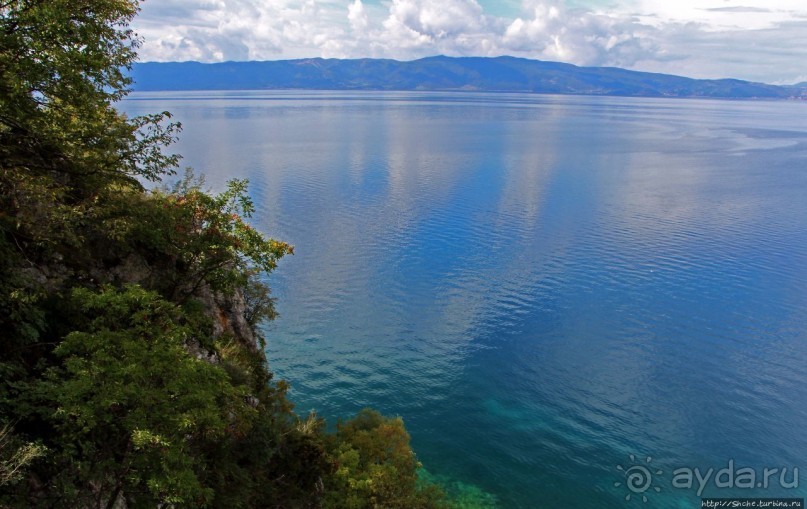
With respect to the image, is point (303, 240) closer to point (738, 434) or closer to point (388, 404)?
point (388, 404)

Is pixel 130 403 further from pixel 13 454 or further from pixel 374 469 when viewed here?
pixel 374 469

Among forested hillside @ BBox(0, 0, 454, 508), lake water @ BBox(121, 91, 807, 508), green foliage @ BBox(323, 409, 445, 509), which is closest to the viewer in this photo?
forested hillside @ BBox(0, 0, 454, 508)

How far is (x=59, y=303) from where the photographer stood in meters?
17.4

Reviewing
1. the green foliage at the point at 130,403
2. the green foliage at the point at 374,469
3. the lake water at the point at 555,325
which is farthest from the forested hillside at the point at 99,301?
the lake water at the point at 555,325

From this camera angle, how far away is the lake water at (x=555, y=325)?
43.7 metres

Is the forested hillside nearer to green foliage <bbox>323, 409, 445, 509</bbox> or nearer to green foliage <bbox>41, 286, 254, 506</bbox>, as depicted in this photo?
green foliage <bbox>41, 286, 254, 506</bbox>

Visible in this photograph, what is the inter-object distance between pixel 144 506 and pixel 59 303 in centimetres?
745

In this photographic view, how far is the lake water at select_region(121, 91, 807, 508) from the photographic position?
4366 centimetres

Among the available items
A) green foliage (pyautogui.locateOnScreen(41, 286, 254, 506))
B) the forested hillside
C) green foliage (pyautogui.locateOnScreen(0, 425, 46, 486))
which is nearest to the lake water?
the forested hillside

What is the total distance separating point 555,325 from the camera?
6200 cm

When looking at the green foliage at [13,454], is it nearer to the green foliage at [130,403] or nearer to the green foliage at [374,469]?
the green foliage at [130,403]

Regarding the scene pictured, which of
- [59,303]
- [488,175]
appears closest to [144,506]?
[59,303]

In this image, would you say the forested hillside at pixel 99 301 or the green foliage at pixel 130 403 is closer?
the green foliage at pixel 130 403

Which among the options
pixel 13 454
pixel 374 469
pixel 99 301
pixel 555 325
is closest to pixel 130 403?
pixel 13 454
